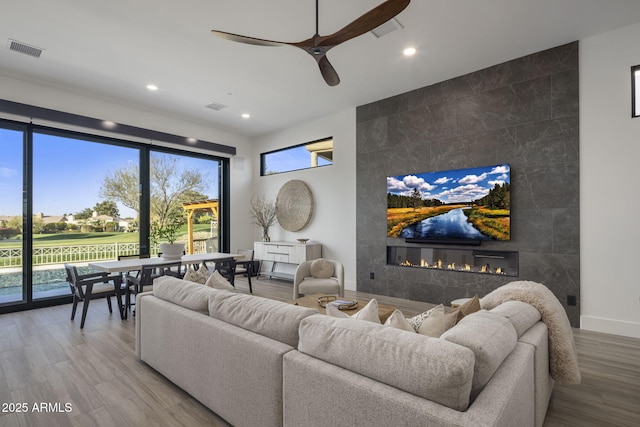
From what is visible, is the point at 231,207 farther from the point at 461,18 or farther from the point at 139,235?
the point at 461,18

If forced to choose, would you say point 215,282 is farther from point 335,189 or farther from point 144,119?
point 144,119

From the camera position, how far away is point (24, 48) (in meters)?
3.52

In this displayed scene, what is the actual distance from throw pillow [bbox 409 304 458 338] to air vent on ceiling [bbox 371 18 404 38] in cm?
272

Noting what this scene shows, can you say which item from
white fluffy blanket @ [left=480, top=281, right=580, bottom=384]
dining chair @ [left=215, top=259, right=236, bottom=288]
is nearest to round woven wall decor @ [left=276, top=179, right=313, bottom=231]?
dining chair @ [left=215, top=259, right=236, bottom=288]

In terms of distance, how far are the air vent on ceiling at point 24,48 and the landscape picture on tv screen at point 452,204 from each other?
466cm

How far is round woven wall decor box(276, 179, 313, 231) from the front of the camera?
618 centimetres

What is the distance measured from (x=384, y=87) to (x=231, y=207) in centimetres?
402

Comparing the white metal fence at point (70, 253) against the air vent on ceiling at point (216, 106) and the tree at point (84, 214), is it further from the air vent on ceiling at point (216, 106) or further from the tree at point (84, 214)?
the air vent on ceiling at point (216, 106)

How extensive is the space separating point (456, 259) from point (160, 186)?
200 inches

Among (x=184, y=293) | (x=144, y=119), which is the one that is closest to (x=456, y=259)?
(x=184, y=293)

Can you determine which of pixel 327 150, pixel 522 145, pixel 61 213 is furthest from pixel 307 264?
pixel 61 213

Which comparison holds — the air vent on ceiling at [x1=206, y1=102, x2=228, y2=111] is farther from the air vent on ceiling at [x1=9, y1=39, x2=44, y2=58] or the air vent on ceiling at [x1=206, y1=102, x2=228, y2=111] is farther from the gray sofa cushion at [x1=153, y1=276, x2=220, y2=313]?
the gray sofa cushion at [x1=153, y1=276, x2=220, y2=313]

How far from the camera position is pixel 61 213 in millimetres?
4695

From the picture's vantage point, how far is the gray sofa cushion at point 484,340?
44.4 inches
